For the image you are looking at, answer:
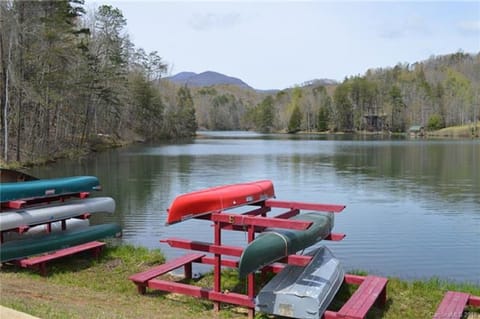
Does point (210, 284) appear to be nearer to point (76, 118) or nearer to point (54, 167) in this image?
point (54, 167)

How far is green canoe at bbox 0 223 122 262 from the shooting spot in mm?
7938

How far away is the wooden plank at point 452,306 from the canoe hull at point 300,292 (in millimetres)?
1233

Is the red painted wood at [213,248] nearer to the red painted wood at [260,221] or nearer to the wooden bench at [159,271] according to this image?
the red painted wood at [260,221]

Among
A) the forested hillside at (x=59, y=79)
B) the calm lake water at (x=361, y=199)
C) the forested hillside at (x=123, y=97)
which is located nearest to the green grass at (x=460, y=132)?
the forested hillside at (x=123, y=97)

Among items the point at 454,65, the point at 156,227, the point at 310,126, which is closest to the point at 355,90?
the point at 310,126

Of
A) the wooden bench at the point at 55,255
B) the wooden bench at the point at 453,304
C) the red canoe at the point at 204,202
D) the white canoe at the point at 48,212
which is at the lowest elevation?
the wooden bench at the point at 453,304

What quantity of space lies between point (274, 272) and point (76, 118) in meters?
38.5

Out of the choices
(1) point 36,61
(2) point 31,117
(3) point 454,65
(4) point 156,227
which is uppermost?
(3) point 454,65

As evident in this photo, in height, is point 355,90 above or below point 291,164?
above

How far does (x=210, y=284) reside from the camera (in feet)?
25.8

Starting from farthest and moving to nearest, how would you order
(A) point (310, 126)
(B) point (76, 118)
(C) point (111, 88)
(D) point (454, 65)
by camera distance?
(D) point (454, 65)
(A) point (310, 126)
(C) point (111, 88)
(B) point (76, 118)

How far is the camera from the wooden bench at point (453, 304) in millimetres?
6103

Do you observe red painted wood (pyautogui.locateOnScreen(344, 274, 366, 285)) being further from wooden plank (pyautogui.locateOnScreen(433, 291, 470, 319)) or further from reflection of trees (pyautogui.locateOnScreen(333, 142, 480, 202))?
reflection of trees (pyautogui.locateOnScreen(333, 142, 480, 202))

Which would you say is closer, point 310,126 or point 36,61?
point 36,61
